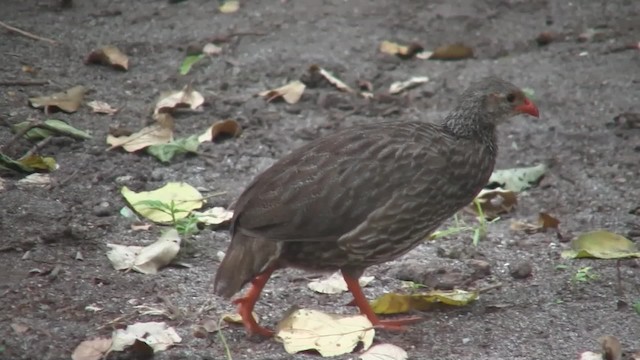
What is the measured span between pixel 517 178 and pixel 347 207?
1.97 meters

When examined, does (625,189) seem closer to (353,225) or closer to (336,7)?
(353,225)

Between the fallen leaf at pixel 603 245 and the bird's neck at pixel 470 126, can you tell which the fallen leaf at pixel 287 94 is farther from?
the fallen leaf at pixel 603 245

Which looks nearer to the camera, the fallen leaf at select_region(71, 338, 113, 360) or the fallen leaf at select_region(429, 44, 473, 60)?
the fallen leaf at select_region(71, 338, 113, 360)

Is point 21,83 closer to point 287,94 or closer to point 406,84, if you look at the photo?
point 287,94

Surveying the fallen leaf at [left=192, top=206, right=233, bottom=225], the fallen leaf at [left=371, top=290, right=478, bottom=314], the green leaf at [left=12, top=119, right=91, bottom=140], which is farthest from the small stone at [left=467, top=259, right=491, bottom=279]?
the green leaf at [left=12, top=119, right=91, bottom=140]

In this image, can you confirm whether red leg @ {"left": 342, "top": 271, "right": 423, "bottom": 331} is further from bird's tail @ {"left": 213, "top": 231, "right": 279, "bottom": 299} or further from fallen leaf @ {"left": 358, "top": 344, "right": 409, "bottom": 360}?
bird's tail @ {"left": 213, "top": 231, "right": 279, "bottom": 299}

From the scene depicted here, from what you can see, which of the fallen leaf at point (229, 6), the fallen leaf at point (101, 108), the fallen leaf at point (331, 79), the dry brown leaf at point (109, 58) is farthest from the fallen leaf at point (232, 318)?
the fallen leaf at point (229, 6)

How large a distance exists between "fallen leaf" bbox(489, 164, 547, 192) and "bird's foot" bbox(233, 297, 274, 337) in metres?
2.16

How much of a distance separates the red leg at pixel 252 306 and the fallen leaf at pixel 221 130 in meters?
2.16

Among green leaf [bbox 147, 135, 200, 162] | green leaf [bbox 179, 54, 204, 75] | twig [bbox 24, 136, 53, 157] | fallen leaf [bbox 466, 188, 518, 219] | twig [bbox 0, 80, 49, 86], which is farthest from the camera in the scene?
green leaf [bbox 179, 54, 204, 75]

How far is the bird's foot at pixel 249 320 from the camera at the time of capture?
4.64 m

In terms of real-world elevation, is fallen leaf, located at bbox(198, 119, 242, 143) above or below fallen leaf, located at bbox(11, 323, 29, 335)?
below

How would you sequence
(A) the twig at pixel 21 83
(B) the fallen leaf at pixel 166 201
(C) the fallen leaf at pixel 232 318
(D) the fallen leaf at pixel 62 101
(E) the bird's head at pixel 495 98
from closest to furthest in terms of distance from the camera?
1. (C) the fallen leaf at pixel 232 318
2. (E) the bird's head at pixel 495 98
3. (B) the fallen leaf at pixel 166 201
4. (D) the fallen leaf at pixel 62 101
5. (A) the twig at pixel 21 83

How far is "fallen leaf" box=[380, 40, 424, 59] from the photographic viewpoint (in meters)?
8.21
